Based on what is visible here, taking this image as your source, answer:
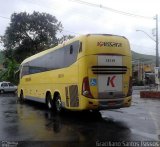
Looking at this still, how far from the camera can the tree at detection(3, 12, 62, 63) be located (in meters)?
61.3

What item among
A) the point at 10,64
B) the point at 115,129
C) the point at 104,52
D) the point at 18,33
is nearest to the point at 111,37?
the point at 104,52

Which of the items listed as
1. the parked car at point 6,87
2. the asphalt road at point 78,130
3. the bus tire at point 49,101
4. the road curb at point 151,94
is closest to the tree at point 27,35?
the parked car at point 6,87

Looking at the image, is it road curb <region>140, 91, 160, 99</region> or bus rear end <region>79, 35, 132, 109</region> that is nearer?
bus rear end <region>79, 35, 132, 109</region>

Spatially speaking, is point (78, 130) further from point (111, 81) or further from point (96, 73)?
point (111, 81)

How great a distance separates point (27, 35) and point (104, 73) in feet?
162

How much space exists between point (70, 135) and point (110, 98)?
4042 millimetres

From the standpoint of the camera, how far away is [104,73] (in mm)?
14391

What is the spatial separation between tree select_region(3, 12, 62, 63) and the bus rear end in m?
47.0

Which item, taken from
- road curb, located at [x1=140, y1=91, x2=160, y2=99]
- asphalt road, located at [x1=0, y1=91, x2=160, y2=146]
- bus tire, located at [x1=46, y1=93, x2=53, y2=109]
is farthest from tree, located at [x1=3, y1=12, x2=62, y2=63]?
asphalt road, located at [x1=0, y1=91, x2=160, y2=146]

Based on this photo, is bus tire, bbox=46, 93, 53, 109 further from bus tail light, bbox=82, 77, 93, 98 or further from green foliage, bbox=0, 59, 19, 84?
green foliage, bbox=0, 59, 19, 84

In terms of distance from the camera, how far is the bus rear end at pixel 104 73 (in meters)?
14.1

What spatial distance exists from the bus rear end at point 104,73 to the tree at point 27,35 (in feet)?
154

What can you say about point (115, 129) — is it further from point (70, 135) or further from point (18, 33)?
point (18, 33)

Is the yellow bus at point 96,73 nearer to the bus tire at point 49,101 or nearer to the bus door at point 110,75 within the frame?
the bus door at point 110,75
